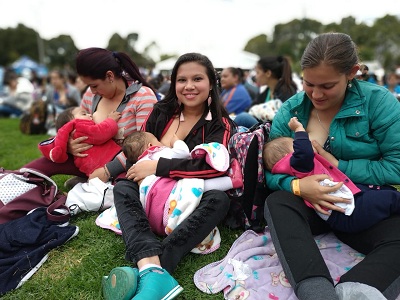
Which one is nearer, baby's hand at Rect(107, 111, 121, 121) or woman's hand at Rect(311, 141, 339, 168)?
woman's hand at Rect(311, 141, 339, 168)

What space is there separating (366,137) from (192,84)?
1401 mm

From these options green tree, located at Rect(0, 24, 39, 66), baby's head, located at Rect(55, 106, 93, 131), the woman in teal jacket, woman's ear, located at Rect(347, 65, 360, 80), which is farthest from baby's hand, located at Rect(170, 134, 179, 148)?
green tree, located at Rect(0, 24, 39, 66)

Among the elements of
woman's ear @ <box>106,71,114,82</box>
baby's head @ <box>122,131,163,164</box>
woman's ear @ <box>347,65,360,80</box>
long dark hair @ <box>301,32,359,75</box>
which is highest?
long dark hair @ <box>301,32,359,75</box>

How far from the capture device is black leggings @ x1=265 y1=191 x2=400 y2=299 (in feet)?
5.94

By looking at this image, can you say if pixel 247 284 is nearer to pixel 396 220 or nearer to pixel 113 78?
pixel 396 220

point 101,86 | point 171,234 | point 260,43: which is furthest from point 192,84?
point 260,43

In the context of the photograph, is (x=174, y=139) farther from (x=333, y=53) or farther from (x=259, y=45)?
(x=259, y=45)

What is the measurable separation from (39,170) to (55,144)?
1.05 ft

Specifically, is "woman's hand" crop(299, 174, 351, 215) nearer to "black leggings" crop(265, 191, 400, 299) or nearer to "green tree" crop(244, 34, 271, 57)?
"black leggings" crop(265, 191, 400, 299)

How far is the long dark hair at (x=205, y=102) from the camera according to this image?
3008mm

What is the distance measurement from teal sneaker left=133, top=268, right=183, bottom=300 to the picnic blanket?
0.92 feet

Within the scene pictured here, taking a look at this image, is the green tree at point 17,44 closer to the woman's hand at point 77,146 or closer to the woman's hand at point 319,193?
the woman's hand at point 77,146

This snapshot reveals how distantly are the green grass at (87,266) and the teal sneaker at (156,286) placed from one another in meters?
0.18

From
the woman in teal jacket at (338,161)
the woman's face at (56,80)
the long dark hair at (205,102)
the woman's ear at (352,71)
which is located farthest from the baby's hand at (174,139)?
the woman's face at (56,80)
